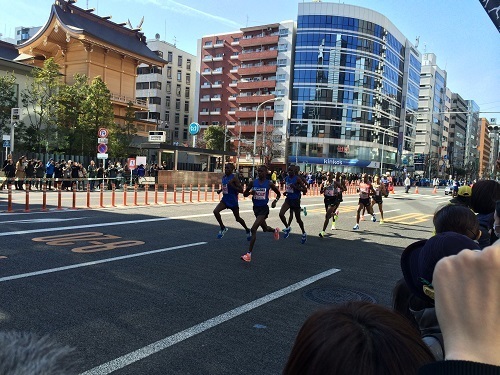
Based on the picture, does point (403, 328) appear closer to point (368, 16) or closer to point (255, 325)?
point (255, 325)

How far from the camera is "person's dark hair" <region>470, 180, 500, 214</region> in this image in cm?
440

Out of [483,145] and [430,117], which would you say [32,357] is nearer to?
[430,117]

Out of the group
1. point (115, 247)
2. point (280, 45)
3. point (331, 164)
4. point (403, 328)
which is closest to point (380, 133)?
point (331, 164)

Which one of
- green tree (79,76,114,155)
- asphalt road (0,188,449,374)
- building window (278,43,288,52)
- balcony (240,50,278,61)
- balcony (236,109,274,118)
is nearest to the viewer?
asphalt road (0,188,449,374)

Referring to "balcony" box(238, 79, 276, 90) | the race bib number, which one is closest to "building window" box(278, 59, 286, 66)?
"balcony" box(238, 79, 276, 90)

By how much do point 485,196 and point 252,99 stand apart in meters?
73.1

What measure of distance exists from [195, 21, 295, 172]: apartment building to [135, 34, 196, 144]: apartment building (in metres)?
3.88

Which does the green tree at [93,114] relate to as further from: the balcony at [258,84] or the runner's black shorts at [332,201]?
the balcony at [258,84]

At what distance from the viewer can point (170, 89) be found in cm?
8431

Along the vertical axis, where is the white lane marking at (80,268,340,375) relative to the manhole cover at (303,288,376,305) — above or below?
above

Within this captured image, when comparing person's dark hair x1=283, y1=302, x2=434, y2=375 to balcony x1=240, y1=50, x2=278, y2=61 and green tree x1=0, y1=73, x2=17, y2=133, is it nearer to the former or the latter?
green tree x1=0, y1=73, x2=17, y2=133

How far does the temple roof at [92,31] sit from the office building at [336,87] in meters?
31.0

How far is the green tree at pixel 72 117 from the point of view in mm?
32656

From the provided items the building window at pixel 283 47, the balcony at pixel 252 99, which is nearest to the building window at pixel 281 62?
the building window at pixel 283 47
